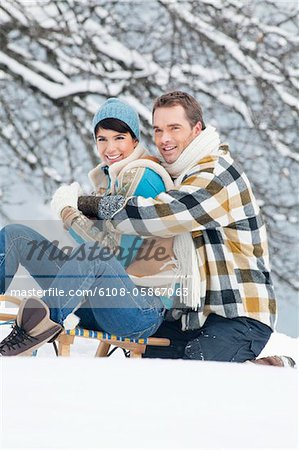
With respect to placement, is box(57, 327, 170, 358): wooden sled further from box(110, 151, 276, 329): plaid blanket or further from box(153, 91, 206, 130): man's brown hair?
box(153, 91, 206, 130): man's brown hair

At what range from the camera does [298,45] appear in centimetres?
680

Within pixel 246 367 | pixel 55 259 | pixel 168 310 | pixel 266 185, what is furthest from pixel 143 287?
pixel 266 185

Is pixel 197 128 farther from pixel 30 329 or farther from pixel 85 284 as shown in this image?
pixel 30 329

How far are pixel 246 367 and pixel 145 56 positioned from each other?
479cm

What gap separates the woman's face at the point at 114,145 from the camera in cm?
283

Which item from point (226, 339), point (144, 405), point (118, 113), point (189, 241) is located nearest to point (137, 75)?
point (118, 113)

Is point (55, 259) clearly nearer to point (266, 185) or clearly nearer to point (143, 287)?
point (143, 287)

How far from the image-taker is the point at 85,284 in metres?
2.47

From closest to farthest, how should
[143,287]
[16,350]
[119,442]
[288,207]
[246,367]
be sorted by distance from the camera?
[119,442] < [246,367] < [16,350] < [143,287] < [288,207]

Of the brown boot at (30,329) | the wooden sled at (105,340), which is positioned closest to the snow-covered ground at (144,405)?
the brown boot at (30,329)

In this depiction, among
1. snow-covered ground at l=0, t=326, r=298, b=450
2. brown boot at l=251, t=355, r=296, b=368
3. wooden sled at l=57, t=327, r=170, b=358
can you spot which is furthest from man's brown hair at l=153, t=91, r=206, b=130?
snow-covered ground at l=0, t=326, r=298, b=450

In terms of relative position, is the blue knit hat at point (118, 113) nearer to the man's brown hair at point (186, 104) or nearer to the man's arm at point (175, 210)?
the man's brown hair at point (186, 104)

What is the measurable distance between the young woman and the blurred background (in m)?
3.47

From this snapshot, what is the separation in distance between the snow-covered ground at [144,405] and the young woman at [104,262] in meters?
0.47
